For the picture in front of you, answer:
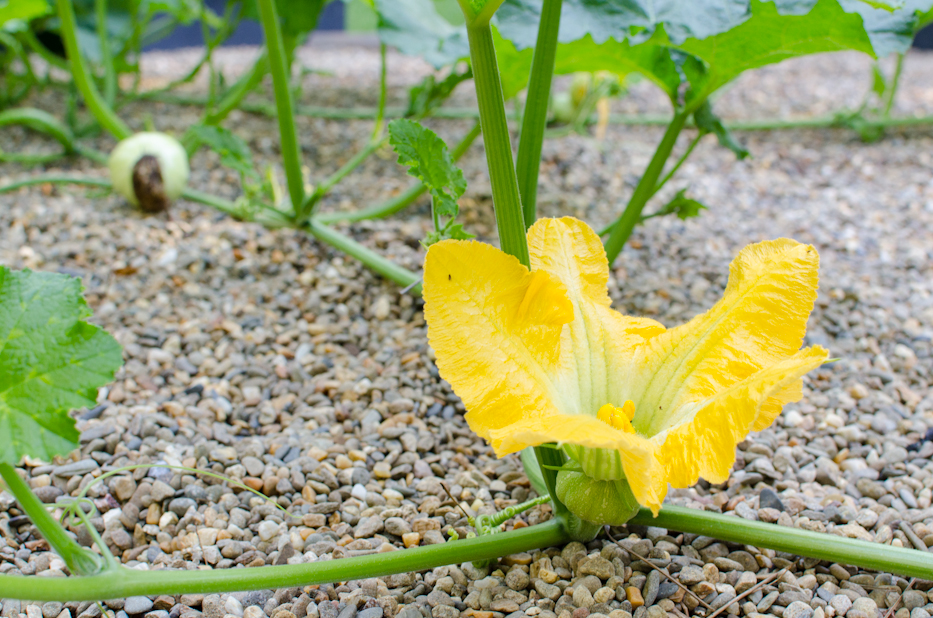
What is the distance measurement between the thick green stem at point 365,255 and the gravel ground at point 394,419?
0.04m

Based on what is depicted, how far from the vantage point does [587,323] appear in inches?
36.4

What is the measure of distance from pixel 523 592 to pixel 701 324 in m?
0.41

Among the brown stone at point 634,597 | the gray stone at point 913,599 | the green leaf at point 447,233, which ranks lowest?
the gray stone at point 913,599

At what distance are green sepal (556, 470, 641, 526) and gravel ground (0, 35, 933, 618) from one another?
14 cm

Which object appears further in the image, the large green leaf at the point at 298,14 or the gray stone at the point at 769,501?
the large green leaf at the point at 298,14

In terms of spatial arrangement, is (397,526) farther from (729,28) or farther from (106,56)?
(106,56)

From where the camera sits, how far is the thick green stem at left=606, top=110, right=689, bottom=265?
1431mm

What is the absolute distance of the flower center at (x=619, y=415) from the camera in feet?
2.69

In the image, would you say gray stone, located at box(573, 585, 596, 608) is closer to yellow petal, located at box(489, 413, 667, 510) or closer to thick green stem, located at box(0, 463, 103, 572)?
yellow petal, located at box(489, 413, 667, 510)

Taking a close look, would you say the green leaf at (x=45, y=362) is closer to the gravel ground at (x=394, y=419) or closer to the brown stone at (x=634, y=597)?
the gravel ground at (x=394, y=419)

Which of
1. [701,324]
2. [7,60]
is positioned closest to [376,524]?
[701,324]

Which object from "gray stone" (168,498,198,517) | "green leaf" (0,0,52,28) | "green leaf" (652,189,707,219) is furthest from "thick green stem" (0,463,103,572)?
"green leaf" (0,0,52,28)

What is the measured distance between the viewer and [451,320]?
0.78 m

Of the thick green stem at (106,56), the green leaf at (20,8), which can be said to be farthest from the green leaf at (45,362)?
the thick green stem at (106,56)
